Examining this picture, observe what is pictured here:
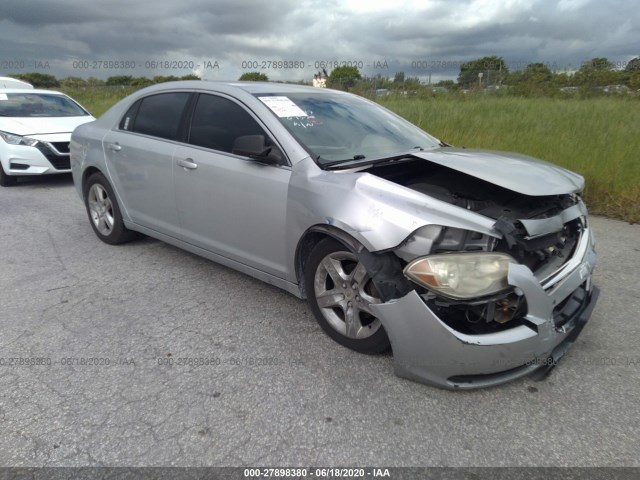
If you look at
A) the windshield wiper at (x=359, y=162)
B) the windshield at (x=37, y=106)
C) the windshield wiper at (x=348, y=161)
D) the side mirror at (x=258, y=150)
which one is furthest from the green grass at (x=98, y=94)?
the windshield wiper at (x=359, y=162)

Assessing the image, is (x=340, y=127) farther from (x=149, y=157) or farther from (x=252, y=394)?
(x=252, y=394)

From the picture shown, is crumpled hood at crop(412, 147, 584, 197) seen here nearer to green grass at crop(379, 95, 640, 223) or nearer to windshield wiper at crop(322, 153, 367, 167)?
windshield wiper at crop(322, 153, 367, 167)

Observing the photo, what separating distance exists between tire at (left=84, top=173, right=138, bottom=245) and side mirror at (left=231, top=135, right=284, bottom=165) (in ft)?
7.05

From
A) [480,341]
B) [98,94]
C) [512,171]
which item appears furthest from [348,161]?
[98,94]

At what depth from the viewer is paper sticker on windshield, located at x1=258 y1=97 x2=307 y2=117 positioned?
3.32 m

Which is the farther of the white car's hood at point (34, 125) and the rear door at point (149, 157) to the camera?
the white car's hood at point (34, 125)

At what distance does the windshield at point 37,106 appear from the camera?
27.0 ft

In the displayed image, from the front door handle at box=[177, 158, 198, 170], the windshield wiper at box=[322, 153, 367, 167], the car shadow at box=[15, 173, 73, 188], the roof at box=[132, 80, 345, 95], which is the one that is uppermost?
the roof at box=[132, 80, 345, 95]

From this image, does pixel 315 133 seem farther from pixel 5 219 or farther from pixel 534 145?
pixel 534 145

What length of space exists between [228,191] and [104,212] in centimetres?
216

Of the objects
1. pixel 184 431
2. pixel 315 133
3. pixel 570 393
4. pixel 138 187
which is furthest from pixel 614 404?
pixel 138 187

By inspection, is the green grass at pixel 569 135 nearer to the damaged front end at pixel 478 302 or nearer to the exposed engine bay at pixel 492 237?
the exposed engine bay at pixel 492 237

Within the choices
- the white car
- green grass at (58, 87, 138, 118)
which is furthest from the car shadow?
green grass at (58, 87, 138, 118)

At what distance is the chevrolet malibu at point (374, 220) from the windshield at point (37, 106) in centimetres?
533
